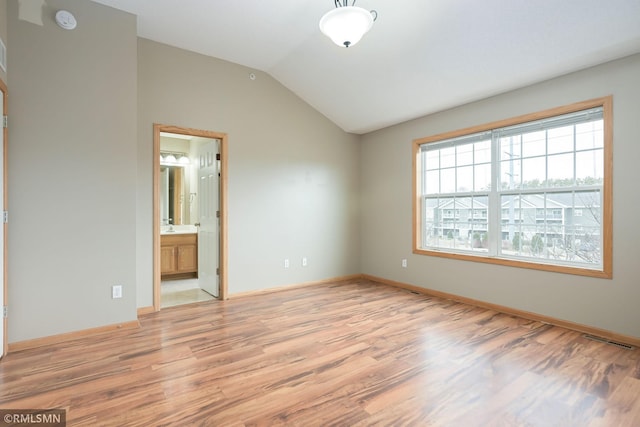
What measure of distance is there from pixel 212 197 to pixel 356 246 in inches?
104

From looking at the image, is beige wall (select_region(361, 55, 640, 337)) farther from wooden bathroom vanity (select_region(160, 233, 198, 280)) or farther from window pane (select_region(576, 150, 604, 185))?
wooden bathroom vanity (select_region(160, 233, 198, 280))

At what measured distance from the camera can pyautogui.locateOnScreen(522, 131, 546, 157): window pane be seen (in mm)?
3516

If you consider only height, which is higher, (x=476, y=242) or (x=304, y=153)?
(x=304, y=153)

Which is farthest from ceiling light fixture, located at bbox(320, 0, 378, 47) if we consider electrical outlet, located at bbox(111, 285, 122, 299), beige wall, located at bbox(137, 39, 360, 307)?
electrical outlet, located at bbox(111, 285, 122, 299)

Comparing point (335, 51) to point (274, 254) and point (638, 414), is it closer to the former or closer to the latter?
point (274, 254)

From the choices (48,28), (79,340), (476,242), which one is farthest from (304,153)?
(79,340)

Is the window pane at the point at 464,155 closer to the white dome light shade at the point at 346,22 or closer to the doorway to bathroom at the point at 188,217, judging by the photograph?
the white dome light shade at the point at 346,22

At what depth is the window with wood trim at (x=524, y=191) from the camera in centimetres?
313

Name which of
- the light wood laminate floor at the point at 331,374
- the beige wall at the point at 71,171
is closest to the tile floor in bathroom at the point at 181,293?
the light wood laminate floor at the point at 331,374

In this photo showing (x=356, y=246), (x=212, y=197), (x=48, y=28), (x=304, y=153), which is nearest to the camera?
(x=48, y=28)

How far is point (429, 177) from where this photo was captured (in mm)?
4738

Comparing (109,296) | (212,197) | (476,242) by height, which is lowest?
(109,296)

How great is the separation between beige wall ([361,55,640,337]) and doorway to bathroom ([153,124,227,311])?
8.46 ft

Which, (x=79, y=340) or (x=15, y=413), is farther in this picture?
(x=79, y=340)
